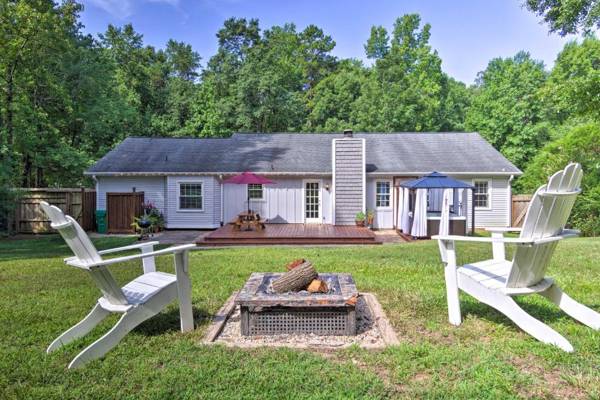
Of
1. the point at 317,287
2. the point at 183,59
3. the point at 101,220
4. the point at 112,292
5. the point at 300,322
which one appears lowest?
the point at 300,322

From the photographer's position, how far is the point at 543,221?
3209 mm

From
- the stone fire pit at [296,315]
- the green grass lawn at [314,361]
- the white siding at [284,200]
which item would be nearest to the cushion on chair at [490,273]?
the green grass lawn at [314,361]

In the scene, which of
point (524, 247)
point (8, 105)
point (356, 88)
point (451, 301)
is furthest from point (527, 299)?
point (356, 88)

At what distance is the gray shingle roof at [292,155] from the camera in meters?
15.3

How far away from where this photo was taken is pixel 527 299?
15.5 feet

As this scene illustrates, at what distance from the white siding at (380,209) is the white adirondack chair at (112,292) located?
1219 cm

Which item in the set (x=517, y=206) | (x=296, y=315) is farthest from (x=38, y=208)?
(x=517, y=206)

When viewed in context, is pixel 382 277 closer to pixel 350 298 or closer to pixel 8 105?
pixel 350 298

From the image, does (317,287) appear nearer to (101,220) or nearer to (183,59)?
(101,220)

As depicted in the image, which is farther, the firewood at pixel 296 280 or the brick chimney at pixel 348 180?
the brick chimney at pixel 348 180

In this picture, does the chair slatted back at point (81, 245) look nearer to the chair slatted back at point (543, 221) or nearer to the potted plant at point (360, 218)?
the chair slatted back at point (543, 221)

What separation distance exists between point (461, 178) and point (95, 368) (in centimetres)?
1494

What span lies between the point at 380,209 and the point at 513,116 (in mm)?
15736

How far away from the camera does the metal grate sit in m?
3.75
